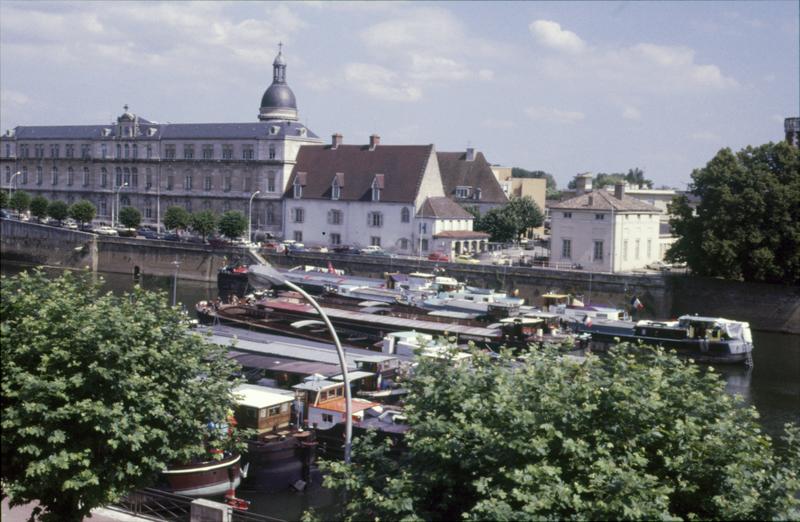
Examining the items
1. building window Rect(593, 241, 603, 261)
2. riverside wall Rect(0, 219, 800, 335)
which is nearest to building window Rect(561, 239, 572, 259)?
building window Rect(593, 241, 603, 261)

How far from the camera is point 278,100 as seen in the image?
99000mm

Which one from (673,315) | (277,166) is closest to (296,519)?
(673,315)

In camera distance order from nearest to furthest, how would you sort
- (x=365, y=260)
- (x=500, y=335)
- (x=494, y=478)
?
1. (x=494, y=478)
2. (x=500, y=335)
3. (x=365, y=260)

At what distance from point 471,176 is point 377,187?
1444cm

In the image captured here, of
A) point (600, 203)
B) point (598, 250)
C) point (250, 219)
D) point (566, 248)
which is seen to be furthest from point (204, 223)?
point (600, 203)

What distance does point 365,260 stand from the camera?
69500 mm

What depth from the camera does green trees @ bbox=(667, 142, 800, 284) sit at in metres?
54.9

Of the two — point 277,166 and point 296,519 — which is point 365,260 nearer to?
point 277,166

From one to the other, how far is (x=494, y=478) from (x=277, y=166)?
7165 cm

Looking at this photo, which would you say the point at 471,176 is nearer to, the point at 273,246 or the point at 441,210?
the point at 441,210

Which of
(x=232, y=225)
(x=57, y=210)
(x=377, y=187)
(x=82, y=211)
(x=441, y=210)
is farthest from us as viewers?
(x=57, y=210)

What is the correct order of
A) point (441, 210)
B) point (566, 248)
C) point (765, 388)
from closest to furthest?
1. point (765, 388)
2. point (566, 248)
3. point (441, 210)

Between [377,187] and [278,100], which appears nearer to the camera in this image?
[377,187]

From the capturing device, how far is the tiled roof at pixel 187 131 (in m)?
84.6
